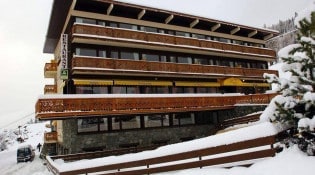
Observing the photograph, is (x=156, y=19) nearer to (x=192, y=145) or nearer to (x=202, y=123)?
(x=202, y=123)

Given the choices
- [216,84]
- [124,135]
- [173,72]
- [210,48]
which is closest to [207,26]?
[210,48]

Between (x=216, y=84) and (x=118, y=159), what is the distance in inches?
A: 873

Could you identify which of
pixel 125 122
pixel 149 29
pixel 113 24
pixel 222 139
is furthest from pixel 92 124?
pixel 222 139

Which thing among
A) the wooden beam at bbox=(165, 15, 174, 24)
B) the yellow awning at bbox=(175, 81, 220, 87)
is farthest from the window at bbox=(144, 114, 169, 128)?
the wooden beam at bbox=(165, 15, 174, 24)

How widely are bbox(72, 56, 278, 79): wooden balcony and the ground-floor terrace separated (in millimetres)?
2926

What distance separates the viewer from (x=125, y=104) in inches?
838

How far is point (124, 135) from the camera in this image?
73.4 ft

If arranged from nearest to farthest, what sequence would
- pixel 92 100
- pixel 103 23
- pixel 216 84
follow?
pixel 92 100 < pixel 103 23 < pixel 216 84

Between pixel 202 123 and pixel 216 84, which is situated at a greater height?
pixel 216 84

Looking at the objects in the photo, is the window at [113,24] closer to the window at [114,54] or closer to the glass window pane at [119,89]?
the window at [114,54]

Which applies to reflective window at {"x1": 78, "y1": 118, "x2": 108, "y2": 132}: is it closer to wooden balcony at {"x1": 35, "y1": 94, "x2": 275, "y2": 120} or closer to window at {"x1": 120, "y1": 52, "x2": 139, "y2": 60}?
wooden balcony at {"x1": 35, "y1": 94, "x2": 275, "y2": 120}

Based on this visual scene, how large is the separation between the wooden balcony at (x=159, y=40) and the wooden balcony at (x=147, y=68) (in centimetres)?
189

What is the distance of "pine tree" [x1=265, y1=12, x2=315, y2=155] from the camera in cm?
642

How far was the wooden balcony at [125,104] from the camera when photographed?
1883cm
